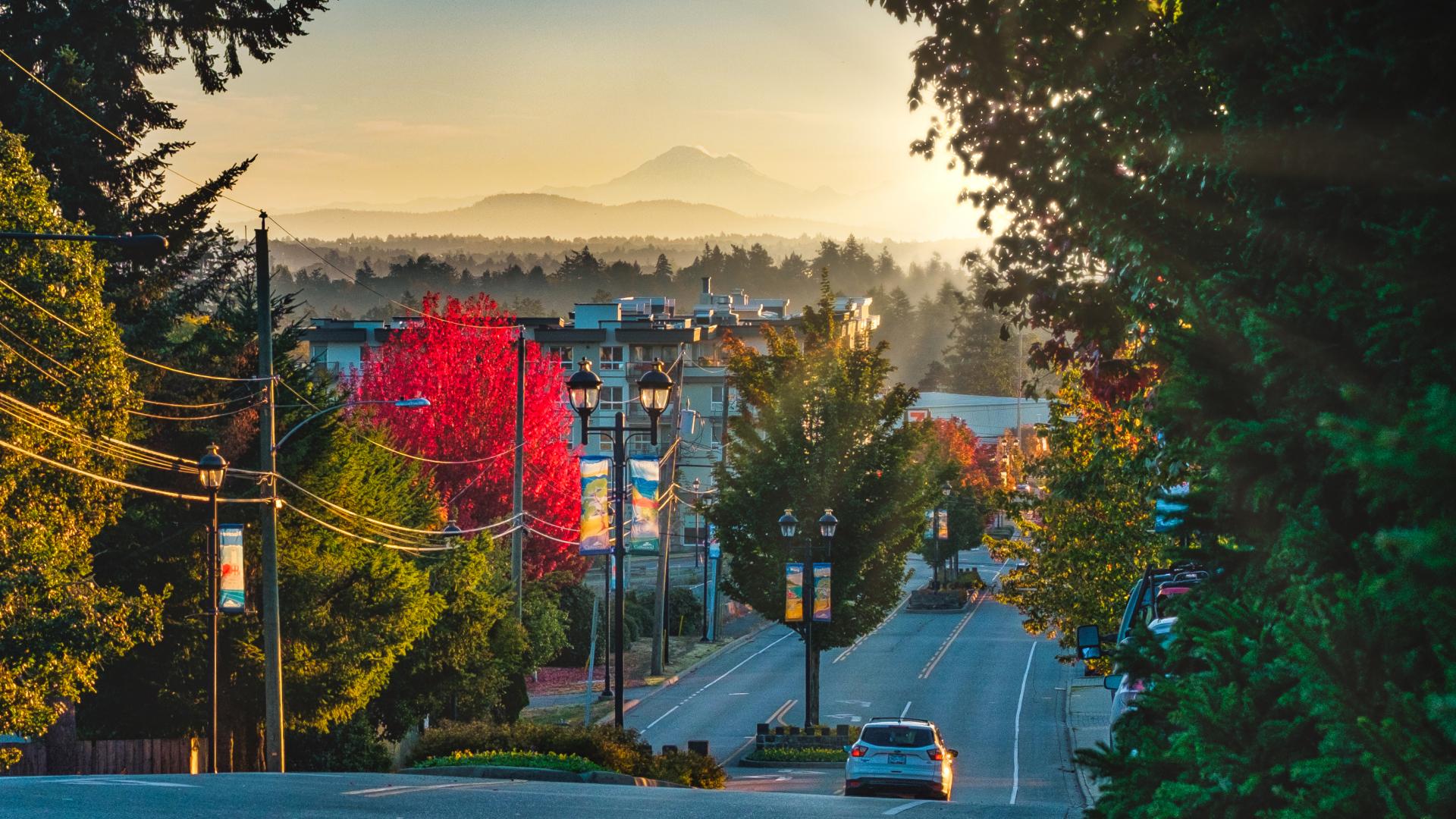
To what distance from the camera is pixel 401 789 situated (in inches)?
673

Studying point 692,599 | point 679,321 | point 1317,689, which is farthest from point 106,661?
point 679,321

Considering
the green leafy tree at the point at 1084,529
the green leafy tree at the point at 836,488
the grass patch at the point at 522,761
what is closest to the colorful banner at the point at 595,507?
the grass patch at the point at 522,761

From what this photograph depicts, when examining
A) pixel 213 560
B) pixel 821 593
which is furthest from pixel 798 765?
pixel 213 560

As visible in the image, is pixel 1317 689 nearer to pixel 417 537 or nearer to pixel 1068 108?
pixel 1068 108

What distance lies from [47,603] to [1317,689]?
2248 cm

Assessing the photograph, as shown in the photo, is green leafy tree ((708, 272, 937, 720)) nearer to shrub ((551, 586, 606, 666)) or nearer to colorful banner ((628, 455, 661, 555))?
colorful banner ((628, 455, 661, 555))

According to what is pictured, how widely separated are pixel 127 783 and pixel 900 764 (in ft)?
41.5

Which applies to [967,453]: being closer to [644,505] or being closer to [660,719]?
[660,719]

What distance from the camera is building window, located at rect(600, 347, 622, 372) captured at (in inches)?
3947

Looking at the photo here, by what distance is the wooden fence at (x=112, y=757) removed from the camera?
27.5m

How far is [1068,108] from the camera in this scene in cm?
1296

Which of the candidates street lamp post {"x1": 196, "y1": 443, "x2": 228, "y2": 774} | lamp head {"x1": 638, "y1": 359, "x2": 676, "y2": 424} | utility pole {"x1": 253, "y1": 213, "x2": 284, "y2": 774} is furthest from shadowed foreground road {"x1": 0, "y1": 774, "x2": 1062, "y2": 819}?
utility pole {"x1": 253, "y1": 213, "x2": 284, "y2": 774}

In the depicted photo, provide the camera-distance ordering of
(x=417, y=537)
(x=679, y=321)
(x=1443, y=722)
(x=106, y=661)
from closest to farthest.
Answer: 1. (x=1443, y=722)
2. (x=106, y=661)
3. (x=417, y=537)
4. (x=679, y=321)

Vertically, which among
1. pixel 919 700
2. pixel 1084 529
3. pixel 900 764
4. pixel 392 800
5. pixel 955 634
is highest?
pixel 1084 529
